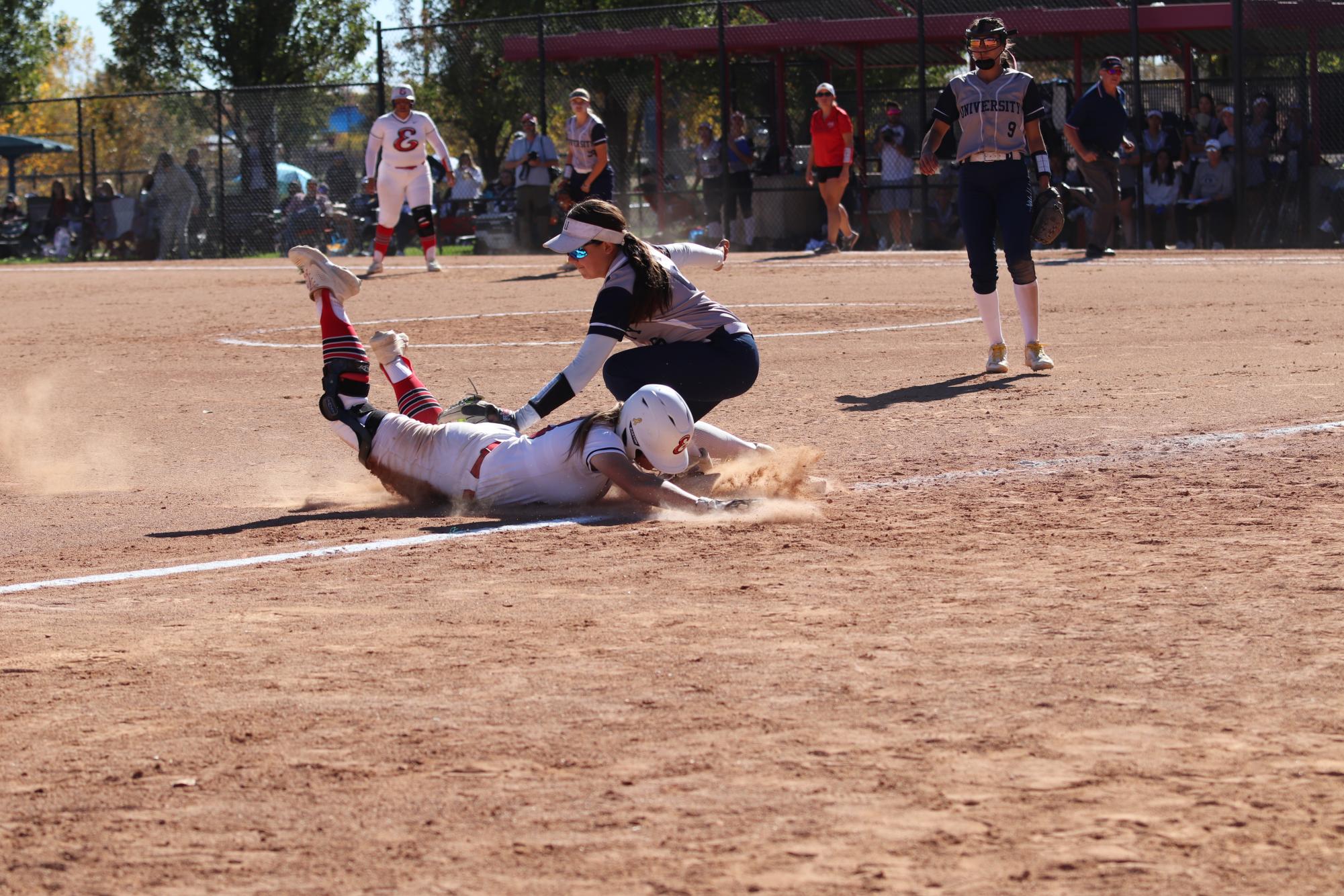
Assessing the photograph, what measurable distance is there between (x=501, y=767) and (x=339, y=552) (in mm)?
2715

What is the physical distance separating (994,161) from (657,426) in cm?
501

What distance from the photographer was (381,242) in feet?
71.3

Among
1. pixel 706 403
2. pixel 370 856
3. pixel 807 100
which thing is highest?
pixel 807 100

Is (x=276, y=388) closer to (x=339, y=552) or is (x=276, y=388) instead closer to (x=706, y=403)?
(x=706, y=403)

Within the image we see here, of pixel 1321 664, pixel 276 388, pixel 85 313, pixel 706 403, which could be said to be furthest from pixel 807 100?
pixel 1321 664

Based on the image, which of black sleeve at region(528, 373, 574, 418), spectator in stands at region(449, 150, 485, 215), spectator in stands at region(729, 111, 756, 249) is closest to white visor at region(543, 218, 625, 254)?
black sleeve at region(528, 373, 574, 418)

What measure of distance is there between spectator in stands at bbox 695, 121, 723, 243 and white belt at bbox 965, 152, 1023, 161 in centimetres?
1625

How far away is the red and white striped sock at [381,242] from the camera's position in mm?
21609

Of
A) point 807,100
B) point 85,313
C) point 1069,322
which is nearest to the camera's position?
point 1069,322

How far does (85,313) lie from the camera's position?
17.7m

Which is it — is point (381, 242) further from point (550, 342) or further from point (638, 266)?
point (638, 266)

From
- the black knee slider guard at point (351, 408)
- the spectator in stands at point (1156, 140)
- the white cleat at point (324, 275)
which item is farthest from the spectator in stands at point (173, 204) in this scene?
the black knee slider guard at point (351, 408)

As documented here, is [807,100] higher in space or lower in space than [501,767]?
higher

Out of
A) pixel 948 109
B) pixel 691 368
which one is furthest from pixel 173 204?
pixel 691 368
